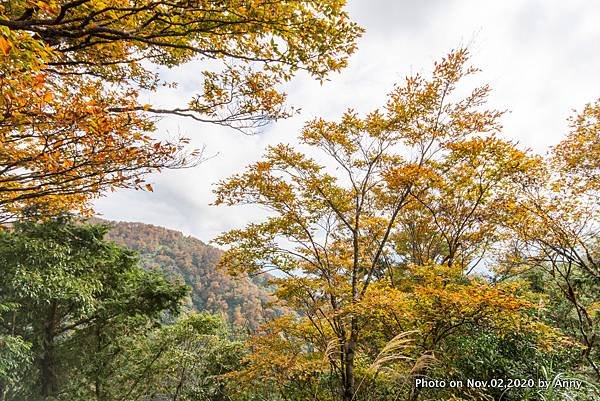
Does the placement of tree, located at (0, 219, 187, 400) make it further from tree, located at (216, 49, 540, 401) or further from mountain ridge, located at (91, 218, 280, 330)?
mountain ridge, located at (91, 218, 280, 330)

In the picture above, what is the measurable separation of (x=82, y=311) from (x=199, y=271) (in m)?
43.5

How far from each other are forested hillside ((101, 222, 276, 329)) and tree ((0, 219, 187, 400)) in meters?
19.7

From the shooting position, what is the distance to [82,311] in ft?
28.6

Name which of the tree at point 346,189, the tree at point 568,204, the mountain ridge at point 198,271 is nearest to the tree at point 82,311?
the tree at point 346,189

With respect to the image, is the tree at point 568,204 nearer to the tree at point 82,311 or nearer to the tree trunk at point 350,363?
the tree trunk at point 350,363

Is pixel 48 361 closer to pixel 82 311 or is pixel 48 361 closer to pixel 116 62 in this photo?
pixel 82 311

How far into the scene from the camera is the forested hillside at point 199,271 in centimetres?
3827

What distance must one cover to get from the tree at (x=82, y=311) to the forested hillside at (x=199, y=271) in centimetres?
1968

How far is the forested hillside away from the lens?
126ft

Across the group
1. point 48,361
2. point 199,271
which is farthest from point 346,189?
point 199,271

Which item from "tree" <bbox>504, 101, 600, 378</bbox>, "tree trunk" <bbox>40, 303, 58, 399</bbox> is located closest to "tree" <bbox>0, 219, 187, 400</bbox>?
"tree trunk" <bbox>40, 303, 58, 399</bbox>

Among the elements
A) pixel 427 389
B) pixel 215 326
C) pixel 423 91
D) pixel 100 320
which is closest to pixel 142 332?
pixel 100 320

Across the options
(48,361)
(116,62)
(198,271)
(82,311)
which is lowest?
(48,361)

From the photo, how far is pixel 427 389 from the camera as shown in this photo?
449 cm
